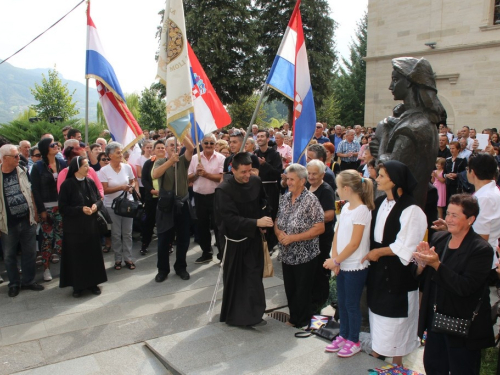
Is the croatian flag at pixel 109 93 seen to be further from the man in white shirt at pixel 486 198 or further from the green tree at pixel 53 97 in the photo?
the green tree at pixel 53 97

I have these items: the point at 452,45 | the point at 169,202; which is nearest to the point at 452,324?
the point at 169,202

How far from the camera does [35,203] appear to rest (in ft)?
20.6

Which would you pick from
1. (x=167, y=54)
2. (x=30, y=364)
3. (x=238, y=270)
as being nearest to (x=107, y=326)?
(x=30, y=364)

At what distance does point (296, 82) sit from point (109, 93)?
139 inches

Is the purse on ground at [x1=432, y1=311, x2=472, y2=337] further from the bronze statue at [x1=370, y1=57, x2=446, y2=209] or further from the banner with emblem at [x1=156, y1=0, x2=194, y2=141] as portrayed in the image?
the banner with emblem at [x1=156, y1=0, x2=194, y2=141]

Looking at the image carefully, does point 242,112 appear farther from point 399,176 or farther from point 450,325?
point 450,325

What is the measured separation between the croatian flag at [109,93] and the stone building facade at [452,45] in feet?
49.4

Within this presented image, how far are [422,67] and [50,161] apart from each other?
534 cm

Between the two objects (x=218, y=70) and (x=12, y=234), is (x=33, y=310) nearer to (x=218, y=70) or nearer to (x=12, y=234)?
(x=12, y=234)

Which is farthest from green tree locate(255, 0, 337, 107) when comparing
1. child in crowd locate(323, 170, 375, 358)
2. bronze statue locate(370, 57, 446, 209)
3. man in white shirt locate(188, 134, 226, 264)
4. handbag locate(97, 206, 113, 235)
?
child in crowd locate(323, 170, 375, 358)

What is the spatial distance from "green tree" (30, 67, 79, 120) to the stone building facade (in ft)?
59.7

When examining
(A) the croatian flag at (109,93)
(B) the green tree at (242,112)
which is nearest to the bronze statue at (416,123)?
(A) the croatian flag at (109,93)

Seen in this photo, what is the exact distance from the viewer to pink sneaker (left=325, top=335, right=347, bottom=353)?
4215 millimetres

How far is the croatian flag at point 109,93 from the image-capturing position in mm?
7434
